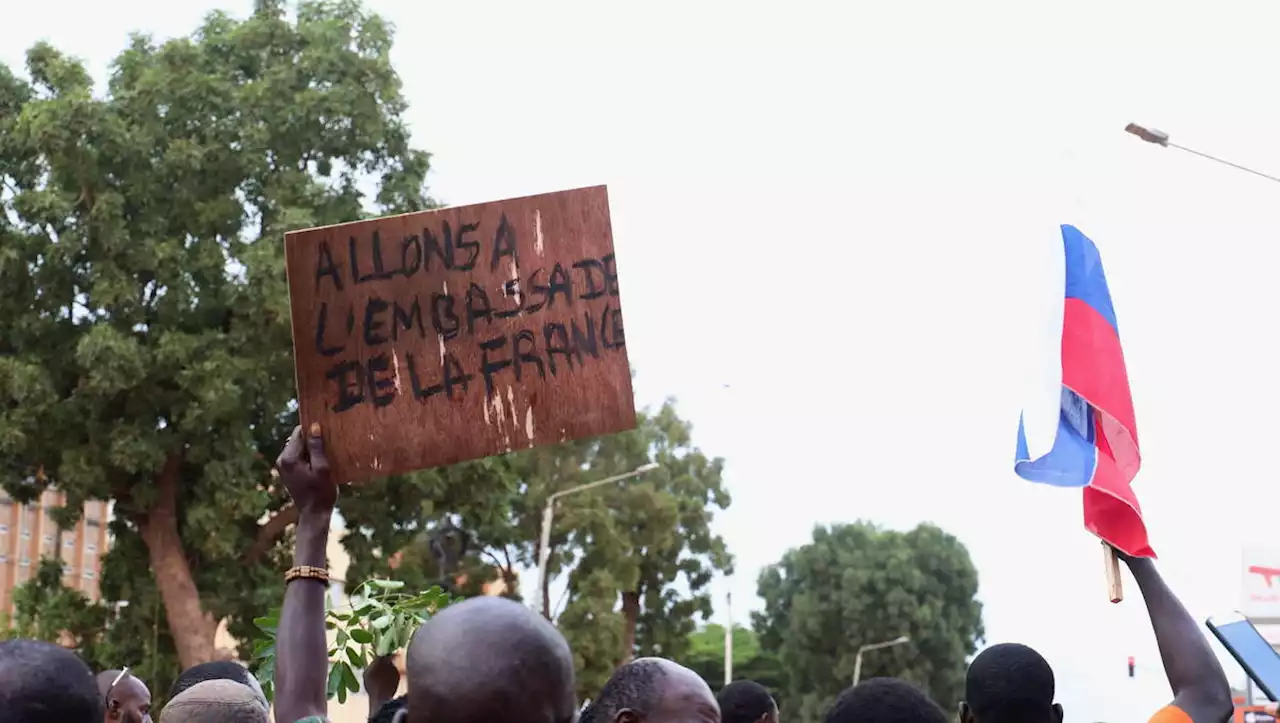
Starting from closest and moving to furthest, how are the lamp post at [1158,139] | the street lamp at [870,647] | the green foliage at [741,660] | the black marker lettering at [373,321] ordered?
the black marker lettering at [373,321]
the lamp post at [1158,139]
the street lamp at [870,647]
the green foliage at [741,660]

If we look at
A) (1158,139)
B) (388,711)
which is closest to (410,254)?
(388,711)

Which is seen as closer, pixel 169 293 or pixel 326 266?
pixel 326 266

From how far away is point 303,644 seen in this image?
3262 mm

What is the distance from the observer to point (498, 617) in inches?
85.7

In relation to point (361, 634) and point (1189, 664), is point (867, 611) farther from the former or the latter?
point (1189, 664)

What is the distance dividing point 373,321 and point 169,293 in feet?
57.3

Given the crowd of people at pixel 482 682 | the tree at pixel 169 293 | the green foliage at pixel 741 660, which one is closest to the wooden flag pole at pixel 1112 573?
the crowd of people at pixel 482 682

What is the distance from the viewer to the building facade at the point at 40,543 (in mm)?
43094

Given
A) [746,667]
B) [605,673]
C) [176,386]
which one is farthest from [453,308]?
[746,667]

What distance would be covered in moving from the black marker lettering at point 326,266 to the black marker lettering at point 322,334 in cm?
5

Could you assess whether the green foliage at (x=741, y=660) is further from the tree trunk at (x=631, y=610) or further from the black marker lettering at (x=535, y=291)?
the black marker lettering at (x=535, y=291)

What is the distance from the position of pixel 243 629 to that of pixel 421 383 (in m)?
18.5

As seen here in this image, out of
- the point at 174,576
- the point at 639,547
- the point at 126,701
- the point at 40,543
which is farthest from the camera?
the point at 40,543

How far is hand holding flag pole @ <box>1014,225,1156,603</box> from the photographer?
452 centimetres
